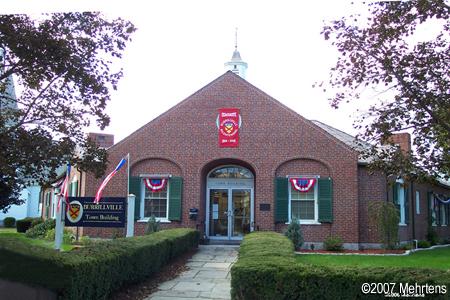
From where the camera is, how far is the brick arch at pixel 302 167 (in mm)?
19359

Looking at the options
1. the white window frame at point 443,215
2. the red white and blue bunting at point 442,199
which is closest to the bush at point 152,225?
the red white and blue bunting at point 442,199

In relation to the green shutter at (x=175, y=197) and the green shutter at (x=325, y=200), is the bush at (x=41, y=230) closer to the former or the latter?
the green shutter at (x=175, y=197)

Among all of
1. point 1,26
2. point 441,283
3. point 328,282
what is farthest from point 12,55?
point 441,283

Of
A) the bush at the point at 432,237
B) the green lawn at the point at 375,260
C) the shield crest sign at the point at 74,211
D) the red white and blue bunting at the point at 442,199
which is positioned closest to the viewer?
the shield crest sign at the point at 74,211

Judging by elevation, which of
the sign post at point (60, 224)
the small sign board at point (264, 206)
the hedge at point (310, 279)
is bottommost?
the hedge at point (310, 279)

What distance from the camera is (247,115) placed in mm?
20062

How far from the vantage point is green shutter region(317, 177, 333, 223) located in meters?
18.8

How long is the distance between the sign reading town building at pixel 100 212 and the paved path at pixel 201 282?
216 cm

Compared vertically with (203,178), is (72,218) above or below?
below

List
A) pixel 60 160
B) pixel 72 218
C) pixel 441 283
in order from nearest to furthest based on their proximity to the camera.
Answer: pixel 441 283
pixel 60 160
pixel 72 218

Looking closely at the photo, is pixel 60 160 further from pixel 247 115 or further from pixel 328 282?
pixel 247 115

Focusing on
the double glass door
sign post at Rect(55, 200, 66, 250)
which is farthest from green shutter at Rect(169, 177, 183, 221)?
sign post at Rect(55, 200, 66, 250)

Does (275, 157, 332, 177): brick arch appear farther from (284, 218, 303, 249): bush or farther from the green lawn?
the green lawn

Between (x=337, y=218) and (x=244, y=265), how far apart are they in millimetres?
12474
